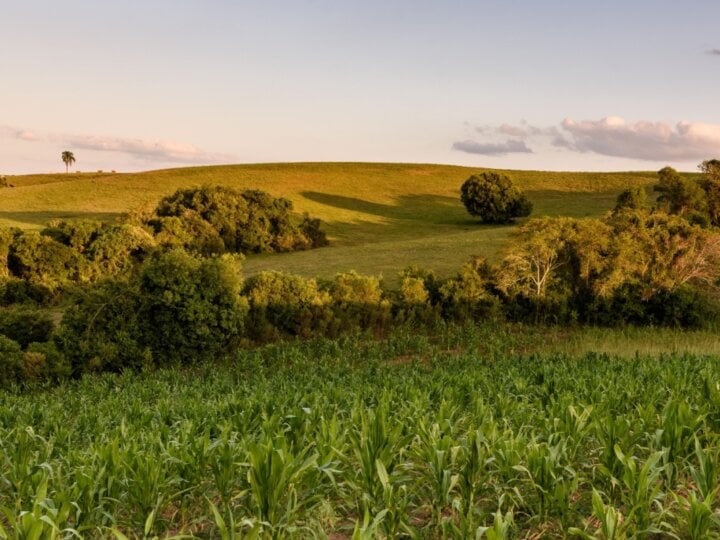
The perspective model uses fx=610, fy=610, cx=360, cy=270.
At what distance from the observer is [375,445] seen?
602cm

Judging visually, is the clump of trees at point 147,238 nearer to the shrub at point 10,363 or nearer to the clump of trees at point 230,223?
the clump of trees at point 230,223

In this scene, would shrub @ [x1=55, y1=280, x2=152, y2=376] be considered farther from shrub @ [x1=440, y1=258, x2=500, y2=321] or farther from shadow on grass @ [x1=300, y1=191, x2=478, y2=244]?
shadow on grass @ [x1=300, y1=191, x2=478, y2=244]

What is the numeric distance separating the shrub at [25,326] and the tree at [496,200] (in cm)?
5109

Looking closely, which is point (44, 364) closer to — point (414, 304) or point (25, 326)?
point (25, 326)

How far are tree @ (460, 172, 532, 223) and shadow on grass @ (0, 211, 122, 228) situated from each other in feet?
130

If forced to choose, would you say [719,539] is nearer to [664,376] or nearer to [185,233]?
[664,376]

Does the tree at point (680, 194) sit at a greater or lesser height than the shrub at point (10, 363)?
greater

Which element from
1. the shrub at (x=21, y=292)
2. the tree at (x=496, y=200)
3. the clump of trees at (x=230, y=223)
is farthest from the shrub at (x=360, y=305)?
the tree at (x=496, y=200)

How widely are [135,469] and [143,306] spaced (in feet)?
67.5

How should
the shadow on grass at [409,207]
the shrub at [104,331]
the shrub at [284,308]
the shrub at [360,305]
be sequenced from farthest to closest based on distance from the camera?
the shadow on grass at [409,207] → the shrub at [360,305] → the shrub at [284,308] → the shrub at [104,331]

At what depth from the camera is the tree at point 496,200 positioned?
68.5 metres

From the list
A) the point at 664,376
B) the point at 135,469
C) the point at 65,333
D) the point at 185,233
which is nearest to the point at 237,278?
the point at 65,333

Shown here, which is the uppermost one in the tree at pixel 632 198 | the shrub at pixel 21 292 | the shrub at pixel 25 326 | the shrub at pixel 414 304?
the tree at pixel 632 198

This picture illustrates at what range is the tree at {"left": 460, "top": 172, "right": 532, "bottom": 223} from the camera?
68.5 m
